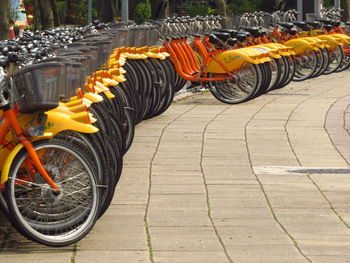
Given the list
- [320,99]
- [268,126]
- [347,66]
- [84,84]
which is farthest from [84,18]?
[84,84]

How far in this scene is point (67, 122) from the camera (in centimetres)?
687

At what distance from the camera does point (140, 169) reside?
1006 centimetres

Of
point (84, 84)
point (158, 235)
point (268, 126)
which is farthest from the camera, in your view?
point (268, 126)

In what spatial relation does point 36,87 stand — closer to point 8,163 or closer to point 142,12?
point 8,163

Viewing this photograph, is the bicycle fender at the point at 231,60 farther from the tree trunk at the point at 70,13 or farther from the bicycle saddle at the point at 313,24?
the tree trunk at the point at 70,13

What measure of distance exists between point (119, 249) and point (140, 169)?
3.28 metres

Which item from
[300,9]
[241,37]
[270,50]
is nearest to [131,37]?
[270,50]

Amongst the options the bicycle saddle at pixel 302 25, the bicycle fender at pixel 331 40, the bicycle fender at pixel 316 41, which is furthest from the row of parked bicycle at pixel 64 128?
the bicycle saddle at pixel 302 25

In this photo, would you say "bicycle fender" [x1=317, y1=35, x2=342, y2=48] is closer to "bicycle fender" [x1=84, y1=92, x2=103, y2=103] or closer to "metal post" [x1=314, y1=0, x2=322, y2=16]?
"metal post" [x1=314, y1=0, x2=322, y2=16]

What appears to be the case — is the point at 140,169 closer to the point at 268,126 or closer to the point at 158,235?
the point at 158,235

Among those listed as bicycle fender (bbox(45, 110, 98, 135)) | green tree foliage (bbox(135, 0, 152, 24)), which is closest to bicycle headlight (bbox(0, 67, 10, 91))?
bicycle fender (bbox(45, 110, 98, 135))

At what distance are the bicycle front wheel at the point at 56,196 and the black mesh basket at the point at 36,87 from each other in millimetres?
251

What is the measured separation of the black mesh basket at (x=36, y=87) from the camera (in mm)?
6645

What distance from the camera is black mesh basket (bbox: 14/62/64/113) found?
21.8ft
